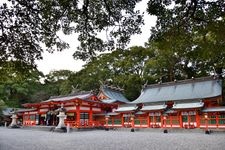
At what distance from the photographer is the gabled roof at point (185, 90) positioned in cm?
2758

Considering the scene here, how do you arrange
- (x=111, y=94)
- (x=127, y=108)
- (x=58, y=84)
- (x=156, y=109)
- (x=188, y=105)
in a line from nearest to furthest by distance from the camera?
(x=188, y=105), (x=156, y=109), (x=127, y=108), (x=111, y=94), (x=58, y=84)

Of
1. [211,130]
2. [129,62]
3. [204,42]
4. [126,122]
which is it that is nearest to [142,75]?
[129,62]

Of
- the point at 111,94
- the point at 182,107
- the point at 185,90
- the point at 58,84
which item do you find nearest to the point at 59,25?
the point at 182,107

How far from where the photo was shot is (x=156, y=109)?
1070 inches

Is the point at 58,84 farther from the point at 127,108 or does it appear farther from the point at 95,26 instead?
the point at 95,26

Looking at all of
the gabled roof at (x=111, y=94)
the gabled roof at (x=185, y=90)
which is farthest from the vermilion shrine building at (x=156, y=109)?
the gabled roof at (x=111, y=94)

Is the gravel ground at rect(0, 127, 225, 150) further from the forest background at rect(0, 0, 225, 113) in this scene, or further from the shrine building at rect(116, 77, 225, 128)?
the shrine building at rect(116, 77, 225, 128)

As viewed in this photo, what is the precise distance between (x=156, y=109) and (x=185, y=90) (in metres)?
5.57

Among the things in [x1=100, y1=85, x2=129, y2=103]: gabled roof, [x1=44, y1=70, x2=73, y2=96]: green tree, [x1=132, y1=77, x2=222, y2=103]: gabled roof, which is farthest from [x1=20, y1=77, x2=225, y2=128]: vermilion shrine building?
[x1=44, y1=70, x2=73, y2=96]: green tree

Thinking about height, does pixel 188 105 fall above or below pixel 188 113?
above

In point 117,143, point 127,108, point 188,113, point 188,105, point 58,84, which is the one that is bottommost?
point 117,143

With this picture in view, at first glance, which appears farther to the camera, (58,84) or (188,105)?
(58,84)

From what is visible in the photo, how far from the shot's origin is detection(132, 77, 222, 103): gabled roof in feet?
90.5

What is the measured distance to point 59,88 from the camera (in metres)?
55.2
